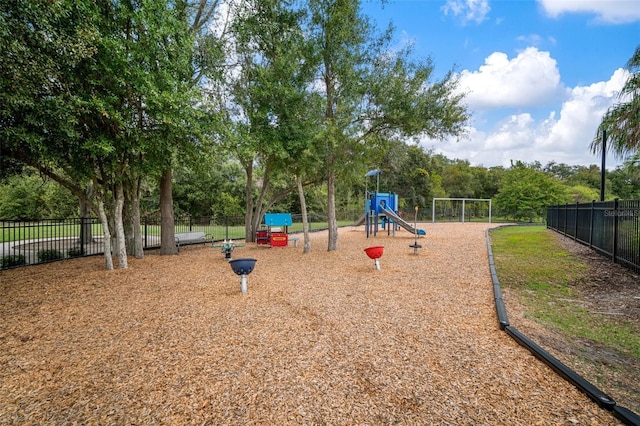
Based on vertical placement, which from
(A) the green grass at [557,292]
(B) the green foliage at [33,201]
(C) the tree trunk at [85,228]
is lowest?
(A) the green grass at [557,292]

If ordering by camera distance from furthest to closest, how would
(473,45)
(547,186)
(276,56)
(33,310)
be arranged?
1. (547,186)
2. (473,45)
3. (276,56)
4. (33,310)

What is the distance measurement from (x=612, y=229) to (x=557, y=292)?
3909 millimetres

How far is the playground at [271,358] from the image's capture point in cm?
240

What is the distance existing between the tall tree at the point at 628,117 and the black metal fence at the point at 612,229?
2157mm

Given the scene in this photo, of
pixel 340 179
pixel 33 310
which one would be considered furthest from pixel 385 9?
pixel 33 310

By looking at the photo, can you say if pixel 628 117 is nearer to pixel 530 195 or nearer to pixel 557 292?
pixel 557 292

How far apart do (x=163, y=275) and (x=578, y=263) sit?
10.2m

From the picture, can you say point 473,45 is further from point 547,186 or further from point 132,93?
point 547,186

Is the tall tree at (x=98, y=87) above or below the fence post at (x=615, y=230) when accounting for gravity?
above

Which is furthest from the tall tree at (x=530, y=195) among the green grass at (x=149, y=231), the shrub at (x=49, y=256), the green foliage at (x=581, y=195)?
the shrub at (x=49, y=256)

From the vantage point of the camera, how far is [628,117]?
9.93 metres

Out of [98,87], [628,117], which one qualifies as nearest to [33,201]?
[98,87]

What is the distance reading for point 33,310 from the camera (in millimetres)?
4891

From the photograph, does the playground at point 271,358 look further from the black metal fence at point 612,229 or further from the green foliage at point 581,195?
the green foliage at point 581,195
